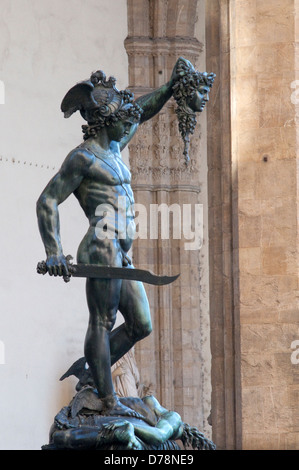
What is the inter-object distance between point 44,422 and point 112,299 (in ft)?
23.7

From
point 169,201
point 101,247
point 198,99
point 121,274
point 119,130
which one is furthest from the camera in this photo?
point 169,201

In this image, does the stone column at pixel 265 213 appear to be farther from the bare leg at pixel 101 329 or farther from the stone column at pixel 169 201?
the stone column at pixel 169 201

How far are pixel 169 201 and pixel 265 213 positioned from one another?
7.27 meters

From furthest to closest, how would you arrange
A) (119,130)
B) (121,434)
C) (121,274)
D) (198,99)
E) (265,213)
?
(265,213) < (198,99) < (119,130) < (121,274) < (121,434)

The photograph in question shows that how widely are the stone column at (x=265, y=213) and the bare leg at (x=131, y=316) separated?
5.25 feet

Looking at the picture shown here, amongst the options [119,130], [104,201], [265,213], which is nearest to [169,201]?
[265,213]

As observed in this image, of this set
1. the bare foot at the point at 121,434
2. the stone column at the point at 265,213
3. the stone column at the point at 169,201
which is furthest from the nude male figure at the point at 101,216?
the stone column at the point at 169,201

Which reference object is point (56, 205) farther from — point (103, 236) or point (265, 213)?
point (265, 213)

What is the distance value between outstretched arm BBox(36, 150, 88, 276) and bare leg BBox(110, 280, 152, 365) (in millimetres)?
489

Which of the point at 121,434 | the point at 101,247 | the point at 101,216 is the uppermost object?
the point at 101,216

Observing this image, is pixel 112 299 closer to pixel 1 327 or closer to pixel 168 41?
pixel 1 327

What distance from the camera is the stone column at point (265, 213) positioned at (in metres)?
10.5

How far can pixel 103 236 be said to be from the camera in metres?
8.98

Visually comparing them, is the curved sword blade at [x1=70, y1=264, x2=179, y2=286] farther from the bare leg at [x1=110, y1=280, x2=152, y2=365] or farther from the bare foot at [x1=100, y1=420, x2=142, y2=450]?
the bare foot at [x1=100, y1=420, x2=142, y2=450]
